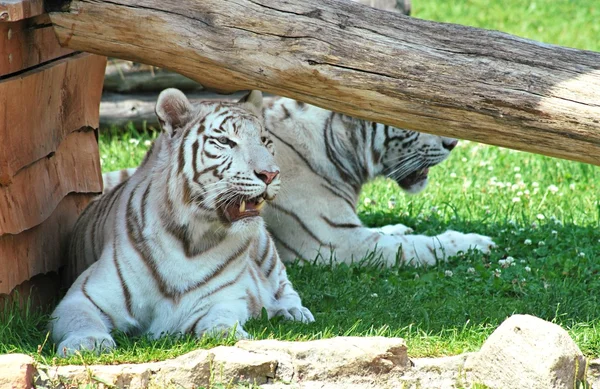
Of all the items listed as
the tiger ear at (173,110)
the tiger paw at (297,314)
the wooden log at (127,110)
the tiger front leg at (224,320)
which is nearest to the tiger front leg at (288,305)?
the tiger paw at (297,314)

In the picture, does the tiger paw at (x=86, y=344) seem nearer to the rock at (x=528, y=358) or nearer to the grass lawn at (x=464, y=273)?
the grass lawn at (x=464, y=273)

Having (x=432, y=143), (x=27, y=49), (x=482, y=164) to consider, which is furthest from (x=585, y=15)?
(x=27, y=49)

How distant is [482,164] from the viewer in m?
7.39

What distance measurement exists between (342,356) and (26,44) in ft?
6.45

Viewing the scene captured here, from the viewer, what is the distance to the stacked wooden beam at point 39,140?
156 inches

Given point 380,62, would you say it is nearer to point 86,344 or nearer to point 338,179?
point 86,344

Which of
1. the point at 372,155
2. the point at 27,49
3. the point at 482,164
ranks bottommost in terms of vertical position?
the point at 482,164

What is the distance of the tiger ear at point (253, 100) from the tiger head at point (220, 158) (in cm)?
19

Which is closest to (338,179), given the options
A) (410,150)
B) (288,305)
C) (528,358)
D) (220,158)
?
(410,150)

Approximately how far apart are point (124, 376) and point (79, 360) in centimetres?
25

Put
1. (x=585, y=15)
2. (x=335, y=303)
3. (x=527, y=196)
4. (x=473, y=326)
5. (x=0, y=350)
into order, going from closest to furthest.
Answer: (x=0, y=350) → (x=473, y=326) → (x=335, y=303) → (x=527, y=196) → (x=585, y=15)

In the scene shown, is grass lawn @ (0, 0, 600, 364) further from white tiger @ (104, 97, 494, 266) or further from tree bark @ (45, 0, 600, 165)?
tree bark @ (45, 0, 600, 165)

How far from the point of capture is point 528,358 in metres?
3.30

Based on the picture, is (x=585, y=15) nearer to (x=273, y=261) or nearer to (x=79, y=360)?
(x=273, y=261)
